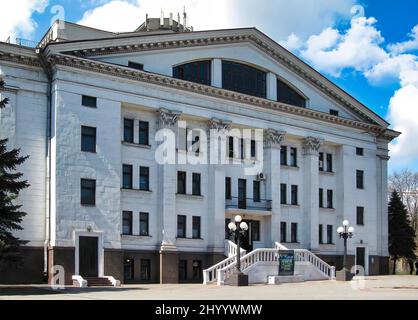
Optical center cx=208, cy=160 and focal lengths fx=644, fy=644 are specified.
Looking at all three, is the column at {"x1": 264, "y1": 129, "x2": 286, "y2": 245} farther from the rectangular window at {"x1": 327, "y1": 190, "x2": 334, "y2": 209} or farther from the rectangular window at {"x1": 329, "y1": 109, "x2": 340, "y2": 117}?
the rectangular window at {"x1": 329, "y1": 109, "x2": 340, "y2": 117}

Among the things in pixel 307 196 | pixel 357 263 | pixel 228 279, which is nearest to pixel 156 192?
pixel 228 279

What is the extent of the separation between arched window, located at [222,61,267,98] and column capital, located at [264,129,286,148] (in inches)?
109

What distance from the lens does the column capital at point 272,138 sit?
155 feet

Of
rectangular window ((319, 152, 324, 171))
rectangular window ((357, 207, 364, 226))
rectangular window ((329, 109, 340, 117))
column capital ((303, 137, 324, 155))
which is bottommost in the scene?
rectangular window ((357, 207, 364, 226))

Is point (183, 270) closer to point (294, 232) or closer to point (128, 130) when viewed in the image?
point (128, 130)

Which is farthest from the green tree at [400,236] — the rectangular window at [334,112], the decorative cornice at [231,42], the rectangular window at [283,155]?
the rectangular window at [283,155]

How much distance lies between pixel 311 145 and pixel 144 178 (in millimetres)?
15111

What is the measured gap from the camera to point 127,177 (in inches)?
1599

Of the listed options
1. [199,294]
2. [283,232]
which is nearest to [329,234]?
[283,232]

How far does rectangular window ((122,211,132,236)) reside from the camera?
131 ft

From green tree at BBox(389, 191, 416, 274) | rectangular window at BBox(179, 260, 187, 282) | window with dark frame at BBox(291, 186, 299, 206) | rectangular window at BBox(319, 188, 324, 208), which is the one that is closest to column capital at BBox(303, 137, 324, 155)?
window with dark frame at BBox(291, 186, 299, 206)

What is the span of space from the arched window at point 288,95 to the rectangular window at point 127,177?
14.1 metres
